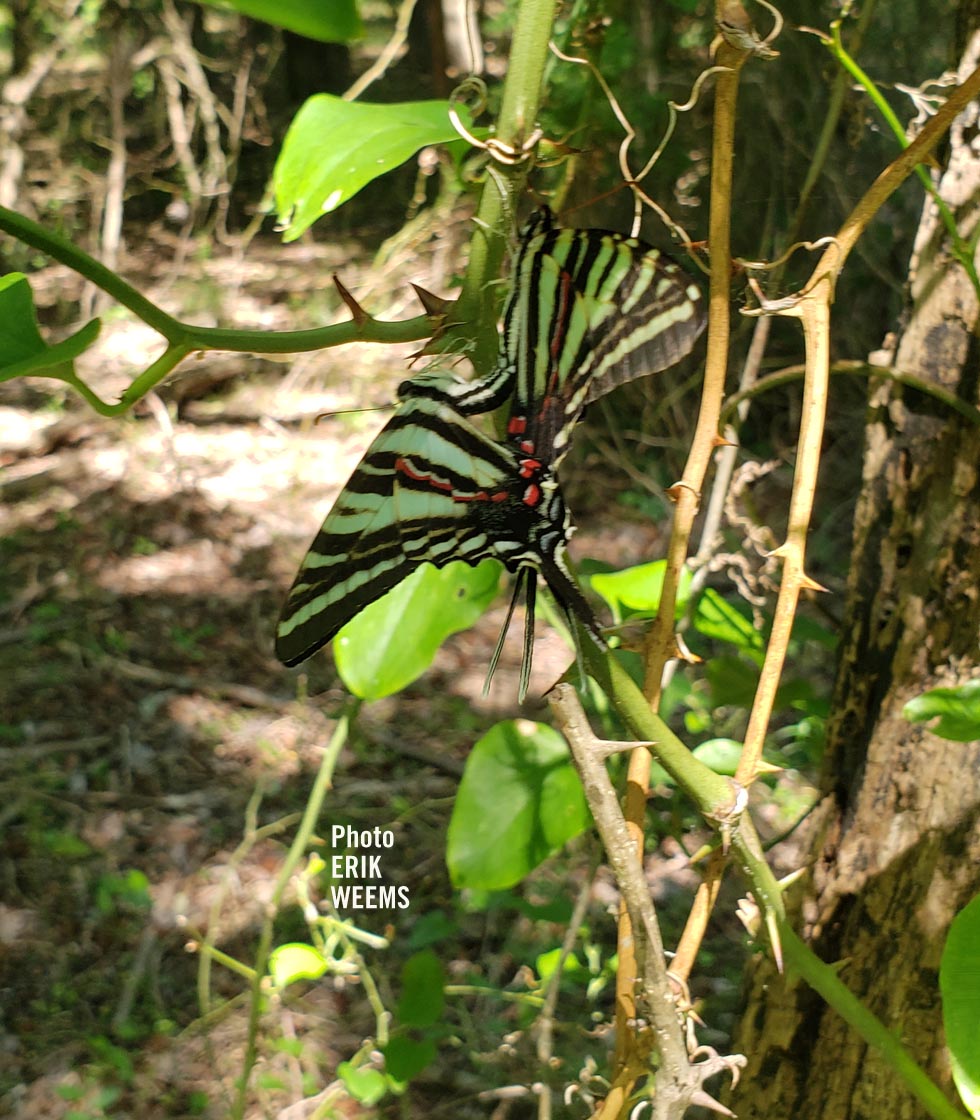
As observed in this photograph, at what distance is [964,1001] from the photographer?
57cm

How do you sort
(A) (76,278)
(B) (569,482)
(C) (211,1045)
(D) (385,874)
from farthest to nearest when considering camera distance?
(A) (76,278) < (B) (569,482) < (D) (385,874) < (C) (211,1045)

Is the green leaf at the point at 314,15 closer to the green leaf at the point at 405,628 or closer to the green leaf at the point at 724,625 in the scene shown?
the green leaf at the point at 405,628

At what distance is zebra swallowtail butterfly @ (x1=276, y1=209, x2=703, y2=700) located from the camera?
0.62 m

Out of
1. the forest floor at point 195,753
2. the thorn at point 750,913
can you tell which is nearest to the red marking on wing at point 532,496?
the thorn at point 750,913

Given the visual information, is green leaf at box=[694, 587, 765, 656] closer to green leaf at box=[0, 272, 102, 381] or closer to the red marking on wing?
the red marking on wing

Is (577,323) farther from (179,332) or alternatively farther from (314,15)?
(314,15)

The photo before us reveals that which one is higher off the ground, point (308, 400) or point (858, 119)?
point (858, 119)

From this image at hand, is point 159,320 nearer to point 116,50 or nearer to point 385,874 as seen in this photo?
point 385,874

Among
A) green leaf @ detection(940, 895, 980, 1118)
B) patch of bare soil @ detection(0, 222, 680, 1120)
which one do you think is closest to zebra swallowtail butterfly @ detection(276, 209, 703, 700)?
green leaf @ detection(940, 895, 980, 1118)

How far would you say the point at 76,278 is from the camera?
3.87m

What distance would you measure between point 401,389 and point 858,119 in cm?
77

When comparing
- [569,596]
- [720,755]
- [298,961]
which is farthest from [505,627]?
[298,961]

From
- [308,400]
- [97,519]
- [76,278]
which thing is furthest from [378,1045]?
[76,278]

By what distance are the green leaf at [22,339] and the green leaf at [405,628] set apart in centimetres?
40
